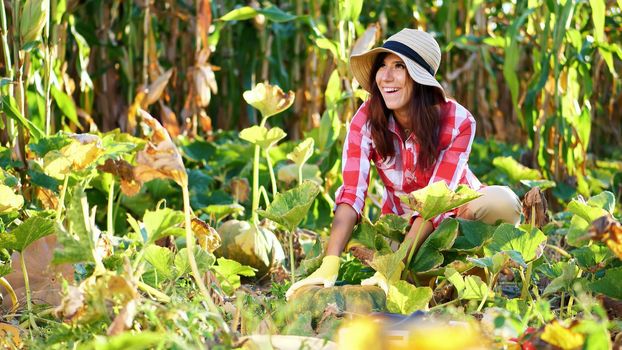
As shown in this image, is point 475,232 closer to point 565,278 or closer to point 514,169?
point 565,278

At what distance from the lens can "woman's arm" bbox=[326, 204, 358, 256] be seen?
1996 millimetres

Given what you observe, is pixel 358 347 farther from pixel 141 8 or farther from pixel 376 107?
pixel 141 8

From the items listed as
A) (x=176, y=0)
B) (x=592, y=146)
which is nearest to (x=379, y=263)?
(x=176, y=0)

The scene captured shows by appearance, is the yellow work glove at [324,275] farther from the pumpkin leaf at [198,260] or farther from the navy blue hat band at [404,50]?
the navy blue hat band at [404,50]

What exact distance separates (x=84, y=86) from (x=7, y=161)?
1.11 m

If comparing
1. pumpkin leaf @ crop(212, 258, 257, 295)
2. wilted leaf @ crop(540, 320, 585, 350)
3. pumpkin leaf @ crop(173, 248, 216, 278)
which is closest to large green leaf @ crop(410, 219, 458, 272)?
pumpkin leaf @ crop(212, 258, 257, 295)

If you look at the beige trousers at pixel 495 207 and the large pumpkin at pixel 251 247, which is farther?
the large pumpkin at pixel 251 247

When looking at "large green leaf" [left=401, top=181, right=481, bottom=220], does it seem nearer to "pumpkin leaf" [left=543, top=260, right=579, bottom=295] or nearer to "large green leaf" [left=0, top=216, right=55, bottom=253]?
"pumpkin leaf" [left=543, top=260, right=579, bottom=295]

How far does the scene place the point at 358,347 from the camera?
0.92 metres

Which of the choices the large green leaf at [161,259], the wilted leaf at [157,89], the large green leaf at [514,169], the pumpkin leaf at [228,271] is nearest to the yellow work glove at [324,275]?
the pumpkin leaf at [228,271]

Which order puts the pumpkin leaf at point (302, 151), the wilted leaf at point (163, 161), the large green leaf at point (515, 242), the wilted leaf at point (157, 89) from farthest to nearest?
the wilted leaf at point (157, 89) → the pumpkin leaf at point (302, 151) → the large green leaf at point (515, 242) → the wilted leaf at point (163, 161)

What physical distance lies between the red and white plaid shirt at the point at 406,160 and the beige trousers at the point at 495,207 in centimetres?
6

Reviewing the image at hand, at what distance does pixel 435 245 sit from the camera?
1918mm

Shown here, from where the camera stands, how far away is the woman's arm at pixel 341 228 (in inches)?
78.6
